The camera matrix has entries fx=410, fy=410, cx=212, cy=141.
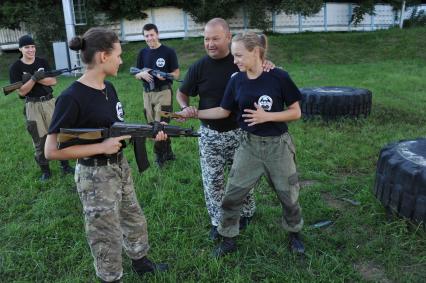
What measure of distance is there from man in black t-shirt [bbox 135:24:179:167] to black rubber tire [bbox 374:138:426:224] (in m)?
3.07

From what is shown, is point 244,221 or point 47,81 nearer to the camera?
point 244,221

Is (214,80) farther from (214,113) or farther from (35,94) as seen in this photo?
(35,94)

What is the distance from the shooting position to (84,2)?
835 inches

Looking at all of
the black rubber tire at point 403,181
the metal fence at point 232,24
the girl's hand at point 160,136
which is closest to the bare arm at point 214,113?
the girl's hand at point 160,136

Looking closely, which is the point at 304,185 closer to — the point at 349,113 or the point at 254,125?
the point at 254,125

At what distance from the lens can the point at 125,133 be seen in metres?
2.85

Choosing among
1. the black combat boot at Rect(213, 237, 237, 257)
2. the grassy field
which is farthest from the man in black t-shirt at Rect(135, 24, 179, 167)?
the black combat boot at Rect(213, 237, 237, 257)

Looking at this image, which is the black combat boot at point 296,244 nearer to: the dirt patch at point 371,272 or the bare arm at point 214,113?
the dirt patch at point 371,272

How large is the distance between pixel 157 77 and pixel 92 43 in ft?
10.9

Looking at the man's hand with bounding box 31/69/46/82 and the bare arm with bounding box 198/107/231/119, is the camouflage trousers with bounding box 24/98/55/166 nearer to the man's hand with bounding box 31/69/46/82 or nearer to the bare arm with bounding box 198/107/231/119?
the man's hand with bounding box 31/69/46/82

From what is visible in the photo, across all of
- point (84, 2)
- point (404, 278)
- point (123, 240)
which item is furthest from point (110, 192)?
point (84, 2)

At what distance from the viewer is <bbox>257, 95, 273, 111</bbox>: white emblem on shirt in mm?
3256

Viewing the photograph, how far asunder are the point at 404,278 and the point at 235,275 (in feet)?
4.35

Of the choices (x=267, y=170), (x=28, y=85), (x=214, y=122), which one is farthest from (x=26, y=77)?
(x=267, y=170)
